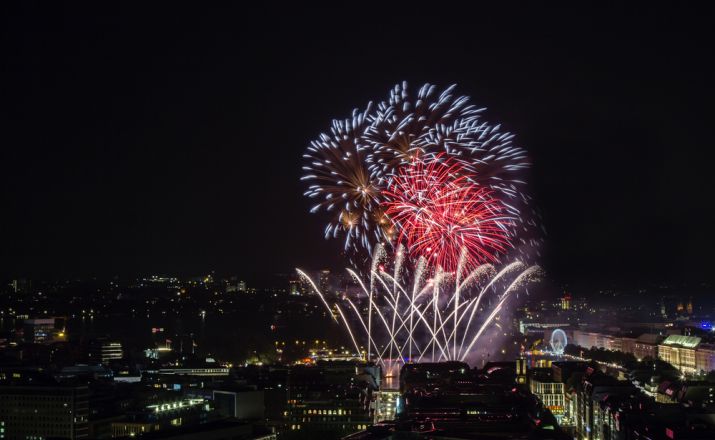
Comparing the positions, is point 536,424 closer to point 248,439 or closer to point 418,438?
point 418,438

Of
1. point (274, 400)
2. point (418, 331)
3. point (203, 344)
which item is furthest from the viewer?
point (418, 331)

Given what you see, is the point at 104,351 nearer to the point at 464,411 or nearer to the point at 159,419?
the point at 159,419

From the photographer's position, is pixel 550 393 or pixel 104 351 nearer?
pixel 550 393

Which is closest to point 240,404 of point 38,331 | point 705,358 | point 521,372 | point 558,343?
point 521,372

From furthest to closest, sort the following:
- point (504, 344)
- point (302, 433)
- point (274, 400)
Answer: point (504, 344) < point (274, 400) < point (302, 433)

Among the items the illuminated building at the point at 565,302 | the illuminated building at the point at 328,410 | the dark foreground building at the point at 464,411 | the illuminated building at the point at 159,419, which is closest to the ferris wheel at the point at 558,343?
the dark foreground building at the point at 464,411

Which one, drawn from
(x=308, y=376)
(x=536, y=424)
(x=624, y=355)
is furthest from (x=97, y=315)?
(x=536, y=424)

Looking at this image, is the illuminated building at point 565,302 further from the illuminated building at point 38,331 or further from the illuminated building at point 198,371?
the illuminated building at point 198,371
